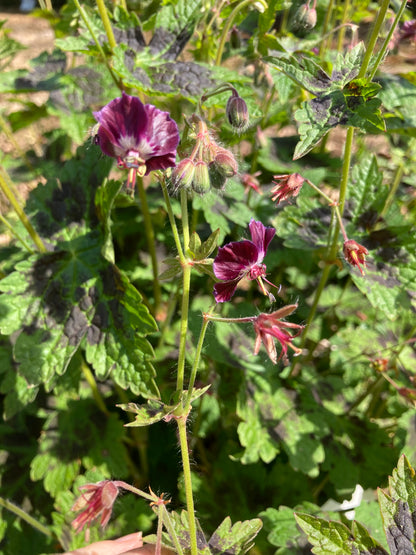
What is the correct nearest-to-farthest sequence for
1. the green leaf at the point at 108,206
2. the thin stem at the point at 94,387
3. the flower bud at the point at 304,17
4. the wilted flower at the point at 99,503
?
1. the wilted flower at the point at 99,503
2. the green leaf at the point at 108,206
3. the flower bud at the point at 304,17
4. the thin stem at the point at 94,387

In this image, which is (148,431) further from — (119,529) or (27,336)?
(27,336)

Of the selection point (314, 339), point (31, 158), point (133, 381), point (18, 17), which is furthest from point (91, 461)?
point (18, 17)

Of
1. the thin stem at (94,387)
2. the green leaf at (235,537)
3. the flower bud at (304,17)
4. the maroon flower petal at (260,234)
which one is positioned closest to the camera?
the maroon flower petal at (260,234)

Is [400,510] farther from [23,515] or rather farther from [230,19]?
[230,19]

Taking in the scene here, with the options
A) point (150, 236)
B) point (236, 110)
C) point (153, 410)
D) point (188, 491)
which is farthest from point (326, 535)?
point (150, 236)

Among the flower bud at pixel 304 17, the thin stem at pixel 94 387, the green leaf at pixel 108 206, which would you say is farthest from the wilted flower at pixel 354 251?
the thin stem at pixel 94 387

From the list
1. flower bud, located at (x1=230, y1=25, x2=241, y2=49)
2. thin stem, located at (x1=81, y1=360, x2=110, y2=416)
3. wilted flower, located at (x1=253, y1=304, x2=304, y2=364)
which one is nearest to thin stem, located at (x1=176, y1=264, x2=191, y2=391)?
wilted flower, located at (x1=253, y1=304, x2=304, y2=364)

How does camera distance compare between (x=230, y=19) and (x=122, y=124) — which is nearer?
(x=122, y=124)

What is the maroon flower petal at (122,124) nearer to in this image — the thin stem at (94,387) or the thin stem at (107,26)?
the thin stem at (107,26)
